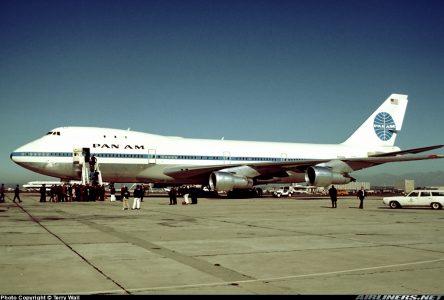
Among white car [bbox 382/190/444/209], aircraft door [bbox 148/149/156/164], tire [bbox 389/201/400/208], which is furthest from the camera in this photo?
aircraft door [bbox 148/149/156/164]

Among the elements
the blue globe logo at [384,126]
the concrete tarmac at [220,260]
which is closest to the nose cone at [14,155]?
the concrete tarmac at [220,260]

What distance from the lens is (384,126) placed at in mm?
45000

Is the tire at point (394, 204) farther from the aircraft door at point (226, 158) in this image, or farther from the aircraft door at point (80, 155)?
the aircraft door at point (80, 155)

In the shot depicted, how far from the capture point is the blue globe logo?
4491 centimetres

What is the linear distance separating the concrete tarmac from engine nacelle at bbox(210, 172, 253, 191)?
62.5 feet

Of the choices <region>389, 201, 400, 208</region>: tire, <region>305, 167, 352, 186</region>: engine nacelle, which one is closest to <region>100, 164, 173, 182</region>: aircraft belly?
<region>305, 167, 352, 186</region>: engine nacelle

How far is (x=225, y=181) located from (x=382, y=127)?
20.1 m

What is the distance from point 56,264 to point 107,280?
167cm

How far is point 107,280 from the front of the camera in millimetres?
6430

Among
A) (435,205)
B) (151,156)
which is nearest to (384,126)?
(435,205)

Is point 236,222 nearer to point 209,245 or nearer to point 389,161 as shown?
point 209,245

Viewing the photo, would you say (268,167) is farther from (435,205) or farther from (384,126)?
(384,126)

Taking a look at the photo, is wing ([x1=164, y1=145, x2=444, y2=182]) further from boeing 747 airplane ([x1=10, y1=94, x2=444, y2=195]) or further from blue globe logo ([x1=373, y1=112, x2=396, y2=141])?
blue globe logo ([x1=373, y1=112, x2=396, y2=141])

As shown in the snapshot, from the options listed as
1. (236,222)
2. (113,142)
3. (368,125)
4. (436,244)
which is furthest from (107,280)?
(368,125)
